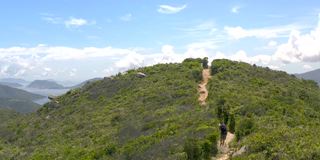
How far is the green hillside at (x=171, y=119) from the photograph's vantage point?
65.3ft

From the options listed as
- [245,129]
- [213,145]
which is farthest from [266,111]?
[213,145]

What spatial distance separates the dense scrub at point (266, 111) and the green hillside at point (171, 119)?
0.17ft

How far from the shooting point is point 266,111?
2920 cm

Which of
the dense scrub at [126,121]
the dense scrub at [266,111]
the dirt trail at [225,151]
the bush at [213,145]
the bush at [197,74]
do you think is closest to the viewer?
the dense scrub at [266,111]

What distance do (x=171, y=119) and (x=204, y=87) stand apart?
16.0 meters

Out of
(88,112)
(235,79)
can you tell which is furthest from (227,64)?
(88,112)

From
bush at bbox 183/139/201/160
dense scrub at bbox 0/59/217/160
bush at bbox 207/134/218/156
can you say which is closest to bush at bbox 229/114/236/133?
A: dense scrub at bbox 0/59/217/160

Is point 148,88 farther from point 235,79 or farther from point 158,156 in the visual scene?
point 158,156

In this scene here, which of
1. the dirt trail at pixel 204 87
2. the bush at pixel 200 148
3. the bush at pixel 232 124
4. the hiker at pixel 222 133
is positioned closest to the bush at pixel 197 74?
the dirt trail at pixel 204 87

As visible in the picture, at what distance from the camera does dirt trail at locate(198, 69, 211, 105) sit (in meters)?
40.3

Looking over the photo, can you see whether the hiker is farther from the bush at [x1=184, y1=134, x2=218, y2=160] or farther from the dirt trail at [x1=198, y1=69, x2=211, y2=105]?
the dirt trail at [x1=198, y1=69, x2=211, y2=105]

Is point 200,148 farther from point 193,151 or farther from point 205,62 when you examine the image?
point 205,62

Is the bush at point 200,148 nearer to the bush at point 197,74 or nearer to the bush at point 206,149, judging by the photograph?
the bush at point 206,149

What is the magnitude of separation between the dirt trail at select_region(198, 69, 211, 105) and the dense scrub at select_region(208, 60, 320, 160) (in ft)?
2.84
